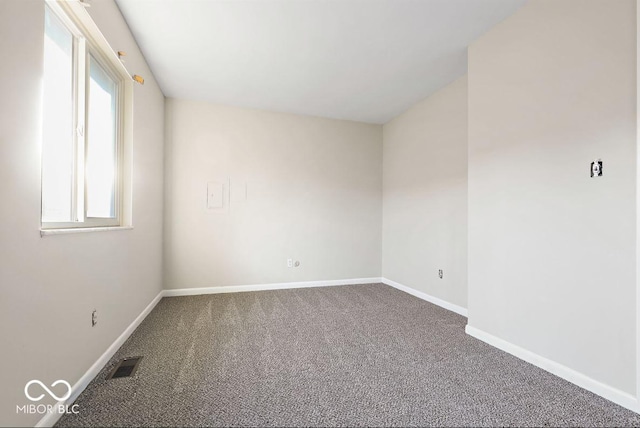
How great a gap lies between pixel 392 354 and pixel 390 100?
318 cm

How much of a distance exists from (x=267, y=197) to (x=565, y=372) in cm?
366

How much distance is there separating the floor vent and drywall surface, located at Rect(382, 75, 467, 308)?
3165 mm

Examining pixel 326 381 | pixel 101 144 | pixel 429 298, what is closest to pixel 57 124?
pixel 101 144

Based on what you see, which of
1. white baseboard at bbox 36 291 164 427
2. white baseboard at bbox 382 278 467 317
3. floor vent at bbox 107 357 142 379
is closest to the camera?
white baseboard at bbox 36 291 164 427

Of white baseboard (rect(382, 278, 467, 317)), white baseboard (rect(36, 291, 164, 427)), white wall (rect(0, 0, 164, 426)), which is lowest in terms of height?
white baseboard (rect(382, 278, 467, 317))

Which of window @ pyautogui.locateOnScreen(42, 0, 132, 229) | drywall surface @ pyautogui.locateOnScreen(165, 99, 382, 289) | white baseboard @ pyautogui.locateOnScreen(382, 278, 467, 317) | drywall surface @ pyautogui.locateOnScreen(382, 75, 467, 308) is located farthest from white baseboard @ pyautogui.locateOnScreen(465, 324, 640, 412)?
window @ pyautogui.locateOnScreen(42, 0, 132, 229)

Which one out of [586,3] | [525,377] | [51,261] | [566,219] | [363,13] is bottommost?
[525,377]

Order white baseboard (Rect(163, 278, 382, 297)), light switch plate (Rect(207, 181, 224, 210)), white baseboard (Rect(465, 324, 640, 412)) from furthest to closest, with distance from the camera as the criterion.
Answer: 1. light switch plate (Rect(207, 181, 224, 210))
2. white baseboard (Rect(163, 278, 382, 297))
3. white baseboard (Rect(465, 324, 640, 412))

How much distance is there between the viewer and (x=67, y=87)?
1743 mm

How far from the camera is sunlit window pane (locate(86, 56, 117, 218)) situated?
78.3 inches

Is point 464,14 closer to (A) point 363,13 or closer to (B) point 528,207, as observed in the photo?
(A) point 363,13

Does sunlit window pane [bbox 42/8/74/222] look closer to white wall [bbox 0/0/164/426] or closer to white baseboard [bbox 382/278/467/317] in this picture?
white wall [bbox 0/0/164/426]

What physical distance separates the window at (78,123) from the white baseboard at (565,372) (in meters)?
3.22

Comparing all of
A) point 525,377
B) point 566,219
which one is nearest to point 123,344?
point 525,377
